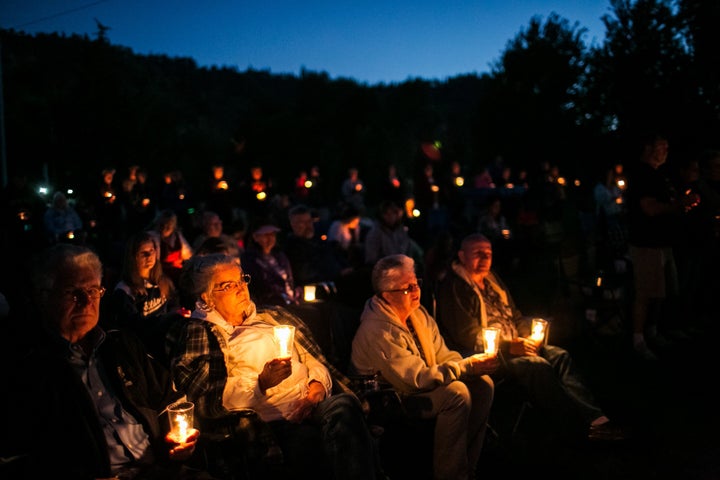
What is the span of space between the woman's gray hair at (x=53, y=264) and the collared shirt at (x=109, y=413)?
286 mm

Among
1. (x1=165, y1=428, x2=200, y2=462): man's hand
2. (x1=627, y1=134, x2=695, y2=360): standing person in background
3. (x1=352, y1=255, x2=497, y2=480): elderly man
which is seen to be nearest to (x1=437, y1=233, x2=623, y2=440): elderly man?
(x1=352, y1=255, x2=497, y2=480): elderly man

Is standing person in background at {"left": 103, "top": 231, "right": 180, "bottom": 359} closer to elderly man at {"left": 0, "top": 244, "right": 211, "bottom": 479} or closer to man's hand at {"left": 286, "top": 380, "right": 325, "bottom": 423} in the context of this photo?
elderly man at {"left": 0, "top": 244, "right": 211, "bottom": 479}

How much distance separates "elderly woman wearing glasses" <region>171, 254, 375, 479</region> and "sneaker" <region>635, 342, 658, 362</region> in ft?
12.8

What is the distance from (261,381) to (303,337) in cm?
59

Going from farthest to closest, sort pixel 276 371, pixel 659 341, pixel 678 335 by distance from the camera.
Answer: pixel 678 335 < pixel 659 341 < pixel 276 371

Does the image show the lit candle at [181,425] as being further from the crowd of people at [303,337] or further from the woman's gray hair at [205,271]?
the woman's gray hair at [205,271]

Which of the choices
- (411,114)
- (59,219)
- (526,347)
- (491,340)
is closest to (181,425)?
(491,340)

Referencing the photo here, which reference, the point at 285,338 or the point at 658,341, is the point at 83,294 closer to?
the point at 285,338

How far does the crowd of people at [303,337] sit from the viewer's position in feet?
8.10

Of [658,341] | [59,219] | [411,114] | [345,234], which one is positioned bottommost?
[658,341]

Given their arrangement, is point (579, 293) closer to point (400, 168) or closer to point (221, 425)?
point (221, 425)

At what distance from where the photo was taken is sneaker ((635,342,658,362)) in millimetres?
5797

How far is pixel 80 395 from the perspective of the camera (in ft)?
7.63

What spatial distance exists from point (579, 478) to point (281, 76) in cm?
8584
